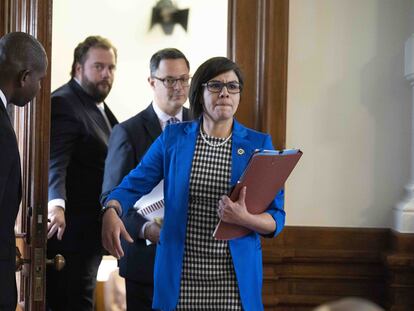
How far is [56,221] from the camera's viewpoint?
9.73 ft

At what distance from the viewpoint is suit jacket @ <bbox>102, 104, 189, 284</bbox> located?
270 centimetres

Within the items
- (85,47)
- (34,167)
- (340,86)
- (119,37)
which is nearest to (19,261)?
(34,167)

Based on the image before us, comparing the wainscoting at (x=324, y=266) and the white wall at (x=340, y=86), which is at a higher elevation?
the white wall at (x=340, y=86)

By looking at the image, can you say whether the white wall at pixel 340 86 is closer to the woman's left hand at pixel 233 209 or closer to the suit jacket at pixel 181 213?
the suit jacket at pixel 181 213

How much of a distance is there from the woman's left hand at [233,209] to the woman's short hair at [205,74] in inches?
15.0

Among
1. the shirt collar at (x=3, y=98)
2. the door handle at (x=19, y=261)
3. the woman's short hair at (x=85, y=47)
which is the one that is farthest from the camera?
the woman's short hair at (x=85, y=47)

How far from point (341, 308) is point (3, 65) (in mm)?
1538

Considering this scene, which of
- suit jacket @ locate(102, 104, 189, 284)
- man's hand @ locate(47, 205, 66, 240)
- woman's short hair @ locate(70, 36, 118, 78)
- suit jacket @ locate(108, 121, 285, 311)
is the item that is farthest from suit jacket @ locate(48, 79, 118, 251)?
suit jacket @ locate(108, 121, 285, 311)

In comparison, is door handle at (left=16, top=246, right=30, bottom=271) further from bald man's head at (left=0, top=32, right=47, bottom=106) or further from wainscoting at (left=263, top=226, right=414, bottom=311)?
wainscoting at (left=263, top=226, right=414, bottom=311)

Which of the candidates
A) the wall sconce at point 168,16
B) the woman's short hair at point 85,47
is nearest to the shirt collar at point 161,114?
the woman's short hair at point 85,47

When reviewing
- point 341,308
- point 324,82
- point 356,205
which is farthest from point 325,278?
point 341,308

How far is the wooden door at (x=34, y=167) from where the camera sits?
2.62 metres

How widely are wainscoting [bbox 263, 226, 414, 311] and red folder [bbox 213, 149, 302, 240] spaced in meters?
0.94

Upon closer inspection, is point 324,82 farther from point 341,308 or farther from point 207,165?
point 341,308
